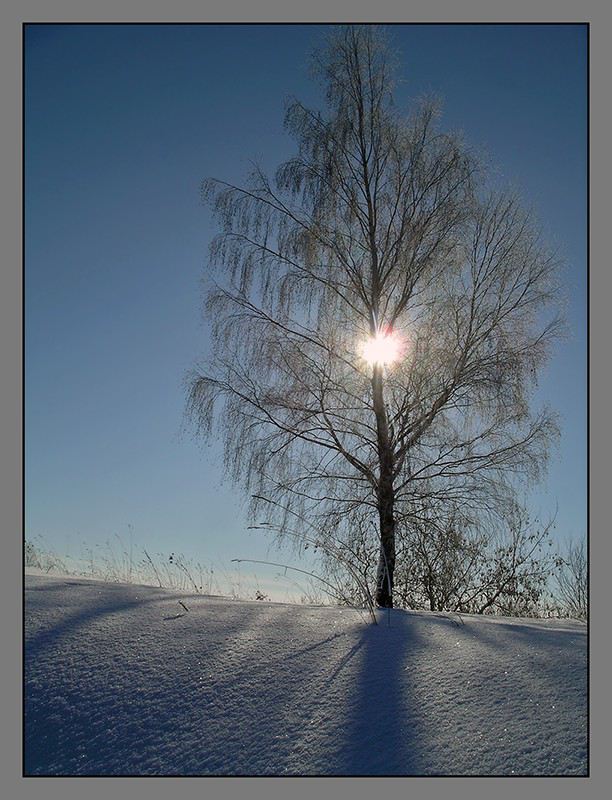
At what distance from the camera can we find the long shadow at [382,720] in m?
2.12

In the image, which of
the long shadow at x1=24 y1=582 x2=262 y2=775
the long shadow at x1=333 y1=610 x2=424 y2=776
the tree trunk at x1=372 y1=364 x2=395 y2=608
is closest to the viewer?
the long shadow at x1=333 y1=610 x2=424 y2=776

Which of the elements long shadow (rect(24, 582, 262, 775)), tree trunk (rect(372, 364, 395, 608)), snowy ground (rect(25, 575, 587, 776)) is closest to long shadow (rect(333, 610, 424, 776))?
snowy ground (rect(25, 575, 587, 776))

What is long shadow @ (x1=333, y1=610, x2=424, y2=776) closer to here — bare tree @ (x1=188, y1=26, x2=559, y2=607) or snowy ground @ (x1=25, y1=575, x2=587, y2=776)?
snowy ground @ (x1=25, y1=575, x2=587, y2=776)

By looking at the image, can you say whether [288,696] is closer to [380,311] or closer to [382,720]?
[382,720]

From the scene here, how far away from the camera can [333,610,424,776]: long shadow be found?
212cm

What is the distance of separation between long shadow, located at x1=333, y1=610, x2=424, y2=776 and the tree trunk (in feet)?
15.6

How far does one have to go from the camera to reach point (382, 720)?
93.0 inches

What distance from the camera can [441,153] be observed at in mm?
8812

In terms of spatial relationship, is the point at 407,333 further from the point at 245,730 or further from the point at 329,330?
the point at 245,730

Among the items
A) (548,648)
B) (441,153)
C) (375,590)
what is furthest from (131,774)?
(441,153)

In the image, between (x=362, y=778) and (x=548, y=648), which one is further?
(x=548, y=648)

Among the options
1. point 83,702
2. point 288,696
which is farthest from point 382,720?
point 83,702

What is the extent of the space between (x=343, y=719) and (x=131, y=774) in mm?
792

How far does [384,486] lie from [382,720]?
19.1 feet
